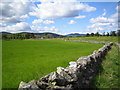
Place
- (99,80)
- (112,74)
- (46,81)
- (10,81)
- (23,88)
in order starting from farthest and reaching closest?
(112,74)
(99,80)
(10,81)
(46,81)
(23,88)

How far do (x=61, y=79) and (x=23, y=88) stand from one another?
1552 millimetres

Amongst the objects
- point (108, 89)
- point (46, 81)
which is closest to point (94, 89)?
point (108, 89)

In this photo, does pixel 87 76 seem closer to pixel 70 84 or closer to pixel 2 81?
pixel 70 84

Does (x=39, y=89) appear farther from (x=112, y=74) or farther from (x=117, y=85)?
(x=112, y=74)

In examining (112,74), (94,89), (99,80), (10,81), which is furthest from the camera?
(112,74)

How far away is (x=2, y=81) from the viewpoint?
652 cm

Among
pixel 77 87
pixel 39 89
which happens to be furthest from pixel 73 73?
pixel 39 89

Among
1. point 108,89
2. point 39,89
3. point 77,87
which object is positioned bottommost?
point 108,89

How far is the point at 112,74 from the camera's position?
8.12 meters

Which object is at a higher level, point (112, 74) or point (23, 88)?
point (23, 88)

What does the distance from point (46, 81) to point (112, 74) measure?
547cm

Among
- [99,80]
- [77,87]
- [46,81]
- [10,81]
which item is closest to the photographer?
[46,81]

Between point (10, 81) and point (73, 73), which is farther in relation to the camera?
point (10, 81)

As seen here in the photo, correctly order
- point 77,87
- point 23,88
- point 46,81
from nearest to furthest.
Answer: point 23,88 → point 46,81 → point 77,87
